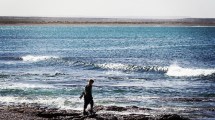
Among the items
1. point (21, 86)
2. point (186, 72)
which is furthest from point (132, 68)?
point (21, 86)

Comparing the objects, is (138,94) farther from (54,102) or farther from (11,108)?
(11,108)

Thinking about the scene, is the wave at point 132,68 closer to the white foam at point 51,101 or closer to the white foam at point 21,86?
the white foam at point 21,86

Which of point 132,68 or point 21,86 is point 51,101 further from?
point 132,68

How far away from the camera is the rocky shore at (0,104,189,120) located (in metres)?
19.0

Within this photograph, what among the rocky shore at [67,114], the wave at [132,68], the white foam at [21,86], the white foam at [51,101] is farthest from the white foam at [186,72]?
the rocky shore at [67,114]

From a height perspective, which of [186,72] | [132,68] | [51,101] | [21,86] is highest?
[51,101]

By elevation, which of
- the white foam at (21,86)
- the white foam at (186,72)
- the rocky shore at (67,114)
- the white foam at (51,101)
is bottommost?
the white foam at (186,72)

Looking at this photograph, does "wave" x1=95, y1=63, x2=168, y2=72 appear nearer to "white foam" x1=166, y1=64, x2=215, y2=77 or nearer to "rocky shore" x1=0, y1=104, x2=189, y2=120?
"white foam" x1=166, y1=64, x2=215, y2=77

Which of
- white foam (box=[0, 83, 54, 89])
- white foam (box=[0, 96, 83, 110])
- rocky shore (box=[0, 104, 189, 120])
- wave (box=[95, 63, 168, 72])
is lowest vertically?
wave (box=[95, 63, 168, 72])

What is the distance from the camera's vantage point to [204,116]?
20469 millimetres

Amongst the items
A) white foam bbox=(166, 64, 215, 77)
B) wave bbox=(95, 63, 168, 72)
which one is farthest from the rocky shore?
wave bbox=(95, 63, 168, 72)

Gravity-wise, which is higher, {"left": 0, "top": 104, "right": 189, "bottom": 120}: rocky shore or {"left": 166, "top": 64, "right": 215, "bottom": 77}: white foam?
{"left": 0, "top": 104, "right": 189, "bottom": 120}: rocky shore

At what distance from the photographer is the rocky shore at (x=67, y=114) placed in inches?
747

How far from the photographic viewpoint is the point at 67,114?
19.8 metres
